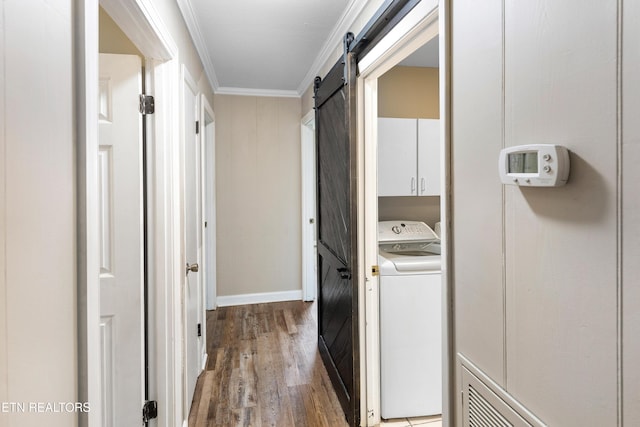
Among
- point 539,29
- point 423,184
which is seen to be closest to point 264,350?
point 423,184

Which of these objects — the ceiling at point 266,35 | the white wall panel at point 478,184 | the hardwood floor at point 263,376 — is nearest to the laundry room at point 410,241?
the hardwood floor at point 263,376

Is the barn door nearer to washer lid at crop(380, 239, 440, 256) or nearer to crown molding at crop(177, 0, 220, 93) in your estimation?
washer lid at crop(380, 239, 440, 256)

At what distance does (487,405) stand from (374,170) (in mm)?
1333

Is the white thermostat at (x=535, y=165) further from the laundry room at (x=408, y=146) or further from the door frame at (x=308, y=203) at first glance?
the door frame at (x=308, y=203)

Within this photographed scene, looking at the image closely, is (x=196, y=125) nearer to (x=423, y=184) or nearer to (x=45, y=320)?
(x=423, y=184)

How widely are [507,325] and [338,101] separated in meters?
1.75

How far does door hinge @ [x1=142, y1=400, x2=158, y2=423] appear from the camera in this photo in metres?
1.71

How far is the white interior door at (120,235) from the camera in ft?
5.24

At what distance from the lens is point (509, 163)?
2.65 ft

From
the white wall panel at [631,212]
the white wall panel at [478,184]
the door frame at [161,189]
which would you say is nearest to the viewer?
the white wall panel at [631,212]

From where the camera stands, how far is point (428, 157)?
2.70m

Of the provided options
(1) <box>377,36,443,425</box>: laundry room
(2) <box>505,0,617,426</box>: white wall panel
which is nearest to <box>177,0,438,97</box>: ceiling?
(1) <box>377,36,443,425</box>: laundry room

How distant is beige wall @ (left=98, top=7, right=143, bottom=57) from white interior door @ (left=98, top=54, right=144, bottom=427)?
0.16 metres

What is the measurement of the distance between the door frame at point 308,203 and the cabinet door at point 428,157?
5.43 ft
